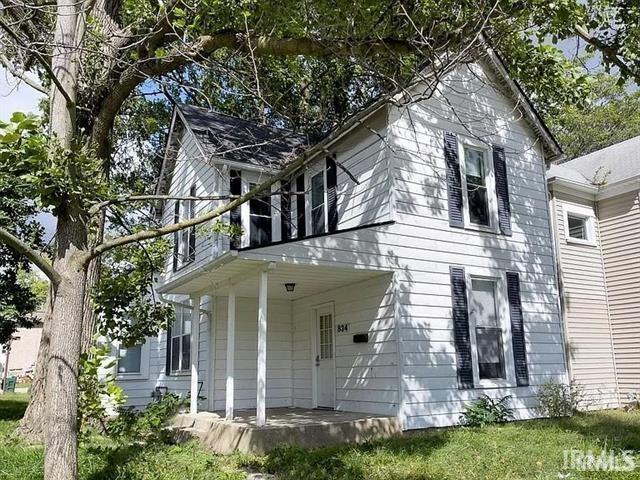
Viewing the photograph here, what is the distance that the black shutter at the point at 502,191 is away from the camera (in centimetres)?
1122

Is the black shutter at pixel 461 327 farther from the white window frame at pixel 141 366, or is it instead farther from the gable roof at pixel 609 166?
the white window frame at pixel 141 366

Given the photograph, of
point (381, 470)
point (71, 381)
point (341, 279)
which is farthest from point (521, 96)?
point (71, 381)

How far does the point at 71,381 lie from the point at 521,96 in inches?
421

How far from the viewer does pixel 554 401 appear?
34.7 ft

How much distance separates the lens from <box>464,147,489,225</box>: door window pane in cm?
→ 1102

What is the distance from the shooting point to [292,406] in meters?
11.4

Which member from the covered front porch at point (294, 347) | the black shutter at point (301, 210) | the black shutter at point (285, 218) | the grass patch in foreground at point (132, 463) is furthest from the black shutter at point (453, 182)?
the grass patch in foreground at point (132, 463)

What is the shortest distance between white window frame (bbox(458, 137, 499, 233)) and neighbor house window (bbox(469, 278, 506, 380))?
113 centimetres

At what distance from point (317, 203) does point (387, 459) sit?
20.5 ft

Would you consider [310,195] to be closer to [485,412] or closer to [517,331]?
[517,331]

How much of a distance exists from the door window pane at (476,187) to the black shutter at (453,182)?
34 centimetres

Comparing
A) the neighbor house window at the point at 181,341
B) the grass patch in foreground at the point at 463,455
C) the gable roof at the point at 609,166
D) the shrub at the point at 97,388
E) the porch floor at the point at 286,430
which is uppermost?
the gable roof at the point at 609,166

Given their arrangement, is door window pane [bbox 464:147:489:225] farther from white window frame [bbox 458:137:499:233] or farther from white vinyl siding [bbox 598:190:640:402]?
white vinyl siding [bbox 598:190:640:402]

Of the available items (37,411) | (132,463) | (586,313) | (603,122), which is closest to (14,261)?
(37,411)
